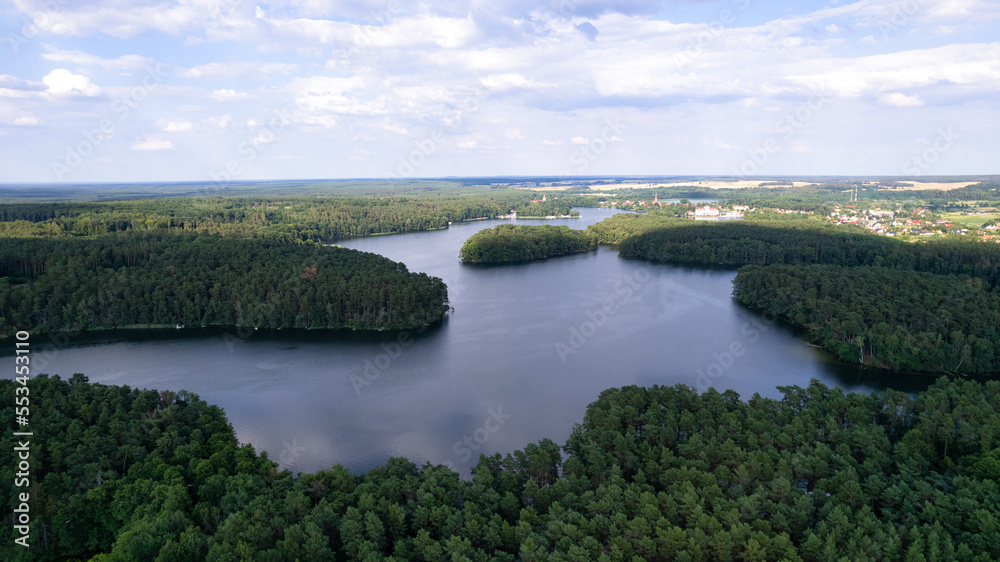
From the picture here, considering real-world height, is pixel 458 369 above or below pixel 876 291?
below

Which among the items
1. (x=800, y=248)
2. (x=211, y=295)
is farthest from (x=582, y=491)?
(x=800, y=248)

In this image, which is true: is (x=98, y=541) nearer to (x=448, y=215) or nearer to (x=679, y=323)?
(x=679, y=323)

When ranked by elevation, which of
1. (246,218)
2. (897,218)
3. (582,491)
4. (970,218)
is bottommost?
(582,491)

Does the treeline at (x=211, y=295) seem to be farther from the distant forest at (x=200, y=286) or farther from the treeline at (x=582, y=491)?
the treeline at (x=582, y=491)

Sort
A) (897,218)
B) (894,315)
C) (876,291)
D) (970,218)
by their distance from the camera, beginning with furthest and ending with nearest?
1. (897,218)
2. (970,218)
3. (876,291)
4. (894,315)

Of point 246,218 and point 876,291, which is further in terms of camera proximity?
point 246,218

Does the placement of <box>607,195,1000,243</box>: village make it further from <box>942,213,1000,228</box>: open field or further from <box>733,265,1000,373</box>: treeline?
<box>733,265,1000,373</box>: treeline

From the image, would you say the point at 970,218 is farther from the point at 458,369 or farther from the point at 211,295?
the point at 211,295

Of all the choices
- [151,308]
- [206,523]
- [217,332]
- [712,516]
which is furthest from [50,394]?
[712,516]
